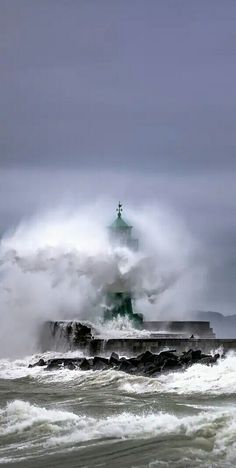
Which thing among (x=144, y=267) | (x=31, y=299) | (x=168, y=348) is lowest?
(x=168, y=348)

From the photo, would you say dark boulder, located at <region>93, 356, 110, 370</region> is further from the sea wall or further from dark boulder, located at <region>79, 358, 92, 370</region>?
the sea wall

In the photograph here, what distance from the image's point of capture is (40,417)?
1141 cm

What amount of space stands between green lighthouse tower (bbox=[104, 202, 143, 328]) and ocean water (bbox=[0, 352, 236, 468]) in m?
13.5

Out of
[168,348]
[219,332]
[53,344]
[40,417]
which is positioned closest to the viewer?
[40,417]

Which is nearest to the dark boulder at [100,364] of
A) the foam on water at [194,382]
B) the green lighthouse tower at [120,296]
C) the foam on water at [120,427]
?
the foam on water at [194,382]

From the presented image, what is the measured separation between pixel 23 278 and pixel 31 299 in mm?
1129

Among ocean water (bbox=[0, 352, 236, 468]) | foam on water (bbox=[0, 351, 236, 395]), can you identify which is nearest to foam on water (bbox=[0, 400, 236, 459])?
ocean water (bbox=[0, 352, 236, 468])

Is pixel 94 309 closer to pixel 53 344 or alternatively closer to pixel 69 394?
pixel 53 344

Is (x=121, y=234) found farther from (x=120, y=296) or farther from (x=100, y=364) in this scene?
(x=100, y=364)

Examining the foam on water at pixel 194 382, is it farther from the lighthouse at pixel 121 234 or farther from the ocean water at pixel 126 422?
the lighthouse at pixel 121 234

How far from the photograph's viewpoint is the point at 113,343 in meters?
22.3

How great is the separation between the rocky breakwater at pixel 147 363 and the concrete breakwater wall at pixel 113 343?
1.00 m

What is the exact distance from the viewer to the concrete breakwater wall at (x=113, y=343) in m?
21.5

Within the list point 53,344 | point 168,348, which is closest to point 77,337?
point 53,344
